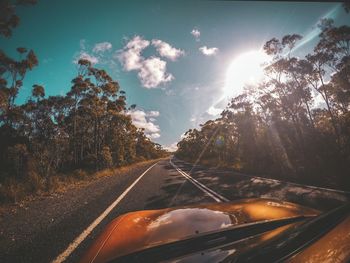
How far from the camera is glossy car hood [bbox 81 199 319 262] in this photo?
5.86 ft

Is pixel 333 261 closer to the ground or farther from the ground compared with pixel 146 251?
farther from the ground

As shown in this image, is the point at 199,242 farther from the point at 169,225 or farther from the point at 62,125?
the point at 62,125

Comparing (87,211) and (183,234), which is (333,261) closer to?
(183,234)

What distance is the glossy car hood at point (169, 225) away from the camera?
179 cm

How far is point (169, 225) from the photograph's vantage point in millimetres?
2328

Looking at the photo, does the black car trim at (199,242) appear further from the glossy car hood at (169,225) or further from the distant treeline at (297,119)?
the distant treeline at (297,119)

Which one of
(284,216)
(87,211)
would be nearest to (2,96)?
(87,211)

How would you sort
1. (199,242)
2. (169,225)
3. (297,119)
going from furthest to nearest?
(297,119) → (169,225) → (199,242)

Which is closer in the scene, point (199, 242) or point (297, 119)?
point (199, 242)

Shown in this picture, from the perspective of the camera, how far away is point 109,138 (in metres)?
35.5

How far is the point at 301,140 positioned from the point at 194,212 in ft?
80.1

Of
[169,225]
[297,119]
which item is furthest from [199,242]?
[297,119]

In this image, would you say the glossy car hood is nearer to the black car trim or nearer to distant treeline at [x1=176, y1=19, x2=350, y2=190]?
the black car trim

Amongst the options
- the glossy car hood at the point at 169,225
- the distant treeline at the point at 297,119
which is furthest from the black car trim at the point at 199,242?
the distant treeline at the point at 297,119
